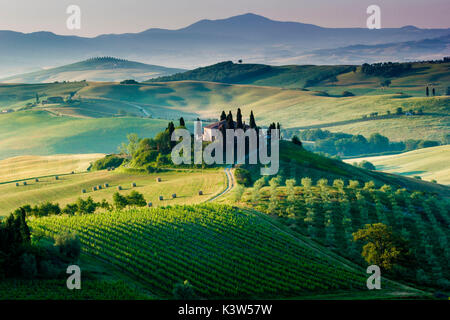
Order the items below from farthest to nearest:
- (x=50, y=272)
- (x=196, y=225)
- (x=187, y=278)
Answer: (x=196, y=225), (x=187, y=278), (x=50, y=272)

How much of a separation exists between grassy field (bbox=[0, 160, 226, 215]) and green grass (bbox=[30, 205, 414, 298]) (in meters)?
18.3

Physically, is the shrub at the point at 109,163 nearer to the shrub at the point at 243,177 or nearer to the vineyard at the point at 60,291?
the shrub at the point at 243,177

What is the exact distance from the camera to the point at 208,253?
47.2 m

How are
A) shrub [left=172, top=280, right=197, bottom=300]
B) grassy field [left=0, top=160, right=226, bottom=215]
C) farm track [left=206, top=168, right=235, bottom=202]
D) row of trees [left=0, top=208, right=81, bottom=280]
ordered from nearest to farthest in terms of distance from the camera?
shrub [left=172, top=280, right=197, bottom=300]
row of trees [left=0, top=208, right=81, bottom=280]
farm track [left=206, top=168, right=235, bottom=202]
grassy field [left=0, top=160, right=226, bottom=215]

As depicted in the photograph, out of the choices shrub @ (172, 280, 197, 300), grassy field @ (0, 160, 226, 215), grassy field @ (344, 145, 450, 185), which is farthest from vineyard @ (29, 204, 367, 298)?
grassy field @ (344, 145, 450, 185)

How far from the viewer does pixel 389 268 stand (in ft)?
170

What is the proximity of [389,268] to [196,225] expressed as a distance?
71.5ft

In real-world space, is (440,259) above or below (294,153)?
below

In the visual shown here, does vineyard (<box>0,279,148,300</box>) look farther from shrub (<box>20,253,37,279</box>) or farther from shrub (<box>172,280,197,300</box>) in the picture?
shrub (<box>172,280,197,300</box>)

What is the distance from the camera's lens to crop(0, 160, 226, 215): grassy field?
80.4 metres

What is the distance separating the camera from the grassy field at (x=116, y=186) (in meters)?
80.4
